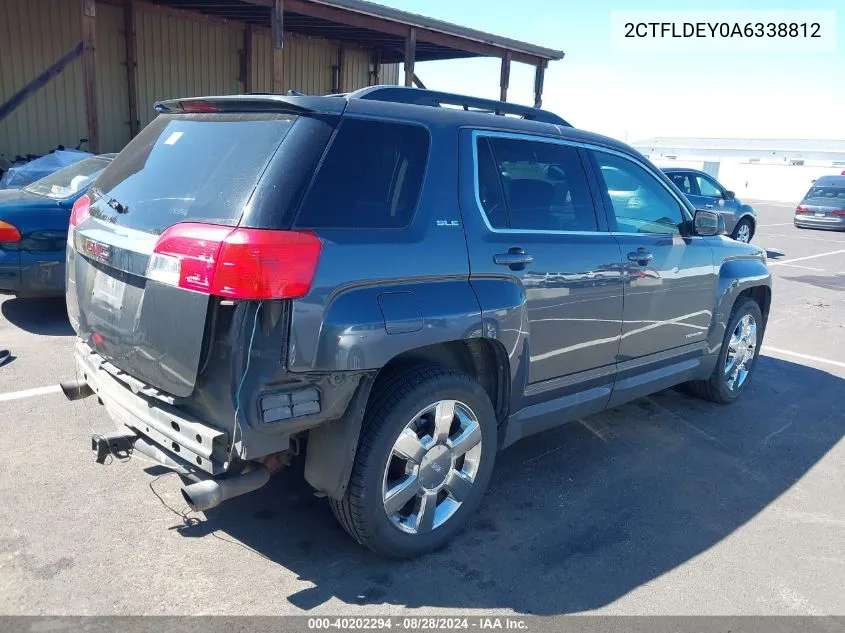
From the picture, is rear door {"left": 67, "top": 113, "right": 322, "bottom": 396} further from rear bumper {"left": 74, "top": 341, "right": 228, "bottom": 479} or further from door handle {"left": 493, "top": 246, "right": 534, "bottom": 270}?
door handle {"left": 493, "top": 246, "right": 534, "bottom": 270}

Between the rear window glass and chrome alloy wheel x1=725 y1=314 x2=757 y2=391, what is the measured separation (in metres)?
3.39

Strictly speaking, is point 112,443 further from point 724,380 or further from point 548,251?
point 724,380

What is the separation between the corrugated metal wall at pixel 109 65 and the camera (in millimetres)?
14352

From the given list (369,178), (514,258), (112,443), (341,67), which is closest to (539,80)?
(341,67)

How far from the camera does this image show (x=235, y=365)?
2.57 meters

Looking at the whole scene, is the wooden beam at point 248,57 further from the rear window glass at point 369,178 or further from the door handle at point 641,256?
the rear window glass at point 369,178

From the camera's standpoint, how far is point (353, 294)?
271cm

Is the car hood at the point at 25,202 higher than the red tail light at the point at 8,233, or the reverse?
the car hood at the point at 25,202

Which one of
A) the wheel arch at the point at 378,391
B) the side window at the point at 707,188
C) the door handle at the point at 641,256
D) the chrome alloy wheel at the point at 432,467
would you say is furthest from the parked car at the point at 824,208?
the chrome alloy wheel at the point at 432,467

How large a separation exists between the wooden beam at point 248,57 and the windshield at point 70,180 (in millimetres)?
11259

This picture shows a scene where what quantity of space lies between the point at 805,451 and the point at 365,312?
3.54 metres

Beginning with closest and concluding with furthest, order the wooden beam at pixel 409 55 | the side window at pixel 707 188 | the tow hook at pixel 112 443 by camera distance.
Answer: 1. the tow hook at pixel 112 443
2. the side window at pixel 707 188
3. the wooden beam at pixel 409 55

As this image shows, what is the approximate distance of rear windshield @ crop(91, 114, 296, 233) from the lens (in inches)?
107

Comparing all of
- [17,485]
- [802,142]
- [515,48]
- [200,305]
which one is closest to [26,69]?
[515,48]
